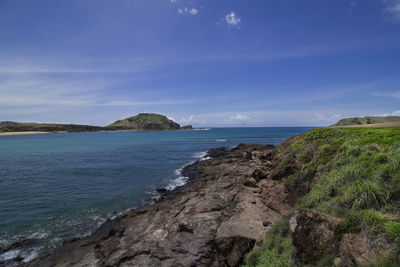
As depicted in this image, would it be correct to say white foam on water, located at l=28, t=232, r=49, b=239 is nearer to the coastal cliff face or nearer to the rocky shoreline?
→ the rocky shoreline

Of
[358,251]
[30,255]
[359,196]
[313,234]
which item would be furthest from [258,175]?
[30,255]

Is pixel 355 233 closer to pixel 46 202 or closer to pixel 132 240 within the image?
pixel 132 240

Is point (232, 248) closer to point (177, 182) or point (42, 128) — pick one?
point (177, 182)

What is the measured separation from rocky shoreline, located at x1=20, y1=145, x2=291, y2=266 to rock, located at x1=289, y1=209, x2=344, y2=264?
2.65m

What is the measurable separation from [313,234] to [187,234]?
5441 mm

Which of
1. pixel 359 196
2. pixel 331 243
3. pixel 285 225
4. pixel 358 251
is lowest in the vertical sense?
pixel 285 225

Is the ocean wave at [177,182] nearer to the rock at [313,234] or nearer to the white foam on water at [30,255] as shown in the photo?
the white foam on water at [30,255]

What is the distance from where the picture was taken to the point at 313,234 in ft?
16.5

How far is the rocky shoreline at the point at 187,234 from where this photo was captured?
291 inches

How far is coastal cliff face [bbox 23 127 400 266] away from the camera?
15.2ft

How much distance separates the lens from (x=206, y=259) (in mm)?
7090

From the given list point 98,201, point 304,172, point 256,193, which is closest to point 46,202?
point 98,201

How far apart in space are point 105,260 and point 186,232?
353 cm

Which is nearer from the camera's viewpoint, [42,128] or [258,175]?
[258,175]
